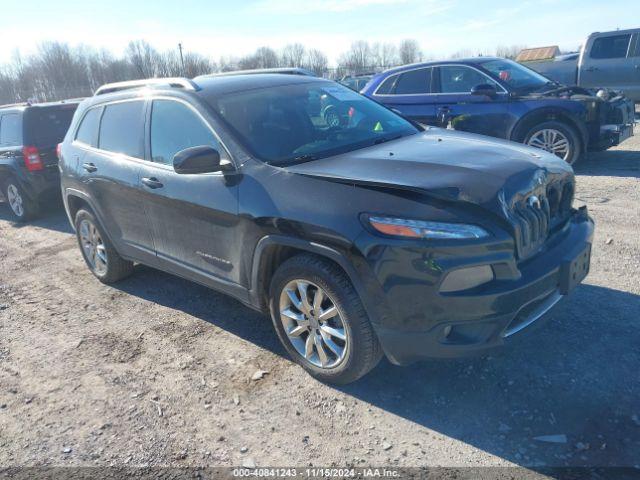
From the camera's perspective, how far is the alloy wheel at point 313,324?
2.98 meters

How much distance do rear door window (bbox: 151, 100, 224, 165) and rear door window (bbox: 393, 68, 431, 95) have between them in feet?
18.6

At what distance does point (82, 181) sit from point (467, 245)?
12.5 feet

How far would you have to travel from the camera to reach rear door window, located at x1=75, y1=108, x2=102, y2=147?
189 inches

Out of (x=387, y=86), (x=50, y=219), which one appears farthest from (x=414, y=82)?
(x=50, y=219)

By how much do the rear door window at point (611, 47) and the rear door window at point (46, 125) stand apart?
12083 millimetres

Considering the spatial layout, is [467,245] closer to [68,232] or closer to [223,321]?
[223,321]

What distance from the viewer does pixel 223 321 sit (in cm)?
416

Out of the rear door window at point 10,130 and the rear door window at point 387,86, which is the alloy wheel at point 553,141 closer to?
the rear door window at point 387,86

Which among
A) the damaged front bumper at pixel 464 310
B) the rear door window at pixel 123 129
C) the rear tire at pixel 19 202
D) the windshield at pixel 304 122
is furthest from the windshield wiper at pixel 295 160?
the rear tire at pixel 19 202

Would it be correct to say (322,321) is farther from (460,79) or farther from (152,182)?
(460,79)

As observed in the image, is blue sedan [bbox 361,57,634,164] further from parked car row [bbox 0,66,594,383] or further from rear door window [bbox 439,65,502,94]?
parked car row [bbox 0,66,594,383]

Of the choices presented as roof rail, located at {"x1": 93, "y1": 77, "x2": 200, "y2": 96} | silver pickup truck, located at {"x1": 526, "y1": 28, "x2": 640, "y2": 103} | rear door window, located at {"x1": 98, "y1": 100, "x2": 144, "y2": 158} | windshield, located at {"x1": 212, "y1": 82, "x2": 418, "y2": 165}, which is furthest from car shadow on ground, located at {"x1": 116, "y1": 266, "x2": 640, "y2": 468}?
silver pickup truck, located at {"x1": 526, "y1": 28, "x2": 640, "y2": 103}

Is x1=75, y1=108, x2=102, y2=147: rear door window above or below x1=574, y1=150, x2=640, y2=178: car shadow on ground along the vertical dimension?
above

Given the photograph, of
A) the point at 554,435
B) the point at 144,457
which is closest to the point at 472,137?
the point at 554,435
